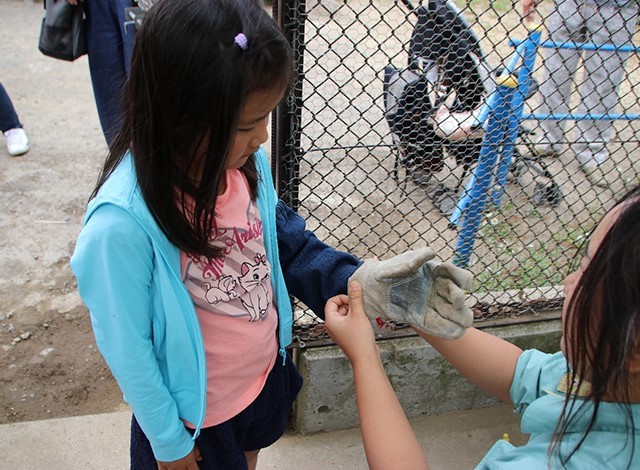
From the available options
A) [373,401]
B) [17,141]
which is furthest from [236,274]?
[17,141]

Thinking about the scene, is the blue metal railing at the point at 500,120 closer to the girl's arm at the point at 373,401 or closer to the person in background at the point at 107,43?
the girl's arm at the point at 373,401

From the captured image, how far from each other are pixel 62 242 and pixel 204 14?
266cm

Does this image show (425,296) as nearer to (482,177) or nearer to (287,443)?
(287,443)

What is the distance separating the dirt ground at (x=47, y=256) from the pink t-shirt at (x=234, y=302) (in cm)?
130

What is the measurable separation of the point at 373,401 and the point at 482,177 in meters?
1.53

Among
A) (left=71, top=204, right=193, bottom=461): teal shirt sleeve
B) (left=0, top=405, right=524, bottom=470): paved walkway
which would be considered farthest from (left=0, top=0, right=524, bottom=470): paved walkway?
(left=71, top=204, right=193, bottom=461): teal shirt sleeve

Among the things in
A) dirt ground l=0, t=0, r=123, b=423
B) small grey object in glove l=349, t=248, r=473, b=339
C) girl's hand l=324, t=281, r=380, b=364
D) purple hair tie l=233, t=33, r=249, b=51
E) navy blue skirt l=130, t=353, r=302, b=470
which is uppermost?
purple hair tie l=233, t=33, r=249, b=51

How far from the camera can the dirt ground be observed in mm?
2346

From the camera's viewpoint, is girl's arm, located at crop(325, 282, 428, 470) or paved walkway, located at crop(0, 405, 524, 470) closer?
girl's arm, located at crop(325, 282, 428, 470)

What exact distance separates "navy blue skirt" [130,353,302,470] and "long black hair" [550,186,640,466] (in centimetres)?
67

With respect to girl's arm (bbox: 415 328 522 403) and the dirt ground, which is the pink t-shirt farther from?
the dirt ground

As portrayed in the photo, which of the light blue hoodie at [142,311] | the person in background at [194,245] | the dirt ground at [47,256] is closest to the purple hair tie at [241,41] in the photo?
the person in background at [194,245]

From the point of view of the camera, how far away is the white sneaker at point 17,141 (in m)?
4.00

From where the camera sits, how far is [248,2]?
951 mm
